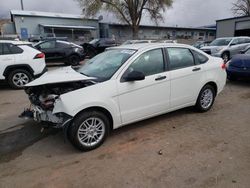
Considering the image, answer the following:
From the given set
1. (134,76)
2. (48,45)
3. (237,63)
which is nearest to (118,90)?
(134,76)

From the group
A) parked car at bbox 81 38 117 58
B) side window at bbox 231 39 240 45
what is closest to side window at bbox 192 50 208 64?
side window at bbox 231 39 240 45

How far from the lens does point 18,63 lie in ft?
27.3

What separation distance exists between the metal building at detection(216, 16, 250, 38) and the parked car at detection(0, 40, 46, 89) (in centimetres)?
2797

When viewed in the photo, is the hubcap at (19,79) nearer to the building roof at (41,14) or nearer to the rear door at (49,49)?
the rear door at (49,49)

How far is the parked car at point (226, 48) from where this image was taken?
15.1m

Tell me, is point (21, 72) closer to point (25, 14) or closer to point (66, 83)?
point (66, 83)

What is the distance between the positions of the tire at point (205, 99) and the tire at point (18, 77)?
591 centimetres

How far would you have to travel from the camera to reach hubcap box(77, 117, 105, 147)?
3852mm

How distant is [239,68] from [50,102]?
6888mm

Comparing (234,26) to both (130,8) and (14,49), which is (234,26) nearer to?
(130,8)

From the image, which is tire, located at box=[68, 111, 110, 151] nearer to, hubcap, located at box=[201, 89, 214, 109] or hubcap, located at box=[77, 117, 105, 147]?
hubcap, located at box=[77, 117, 105, 147]

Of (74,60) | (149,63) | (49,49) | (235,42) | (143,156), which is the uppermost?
(149,63)

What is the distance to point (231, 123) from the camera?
4.94m

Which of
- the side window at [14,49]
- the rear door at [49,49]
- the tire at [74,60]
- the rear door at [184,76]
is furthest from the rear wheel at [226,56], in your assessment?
the side window at [14,49]
